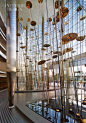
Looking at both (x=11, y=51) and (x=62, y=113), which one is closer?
(x=62, y=113)

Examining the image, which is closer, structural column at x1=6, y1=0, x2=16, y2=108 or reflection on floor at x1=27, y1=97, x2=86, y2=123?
reflection on floor at x1=27, y1=97, x2=86, y2=123

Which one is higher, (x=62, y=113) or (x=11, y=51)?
(x=11, y=51)

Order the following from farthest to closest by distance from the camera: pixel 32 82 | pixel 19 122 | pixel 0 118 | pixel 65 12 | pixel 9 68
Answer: pixel 32 82
pixel 65 12
pixel 9 68
pixel 0 118
pixel 19 122

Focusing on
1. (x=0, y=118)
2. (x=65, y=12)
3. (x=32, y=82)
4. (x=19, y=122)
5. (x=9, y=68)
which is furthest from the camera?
(x=32, y=82)

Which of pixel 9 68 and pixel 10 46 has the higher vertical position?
pixel 10 46

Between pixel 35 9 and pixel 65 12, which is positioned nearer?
pixel 65 12

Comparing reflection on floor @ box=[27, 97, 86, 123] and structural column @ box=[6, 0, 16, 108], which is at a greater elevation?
structural column @ box=[6, 0, 16, 108]

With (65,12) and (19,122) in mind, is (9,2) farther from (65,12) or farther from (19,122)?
(19,122)

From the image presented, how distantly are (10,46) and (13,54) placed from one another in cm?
49

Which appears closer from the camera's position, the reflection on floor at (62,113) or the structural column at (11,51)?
the reflection on floor at (62,113)

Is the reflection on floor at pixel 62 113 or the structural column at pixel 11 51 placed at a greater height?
the structural column at pixel 11 51

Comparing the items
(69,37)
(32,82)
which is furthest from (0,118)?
(32,82)

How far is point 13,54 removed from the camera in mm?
6113

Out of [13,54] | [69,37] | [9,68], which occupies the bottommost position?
[9,68]
